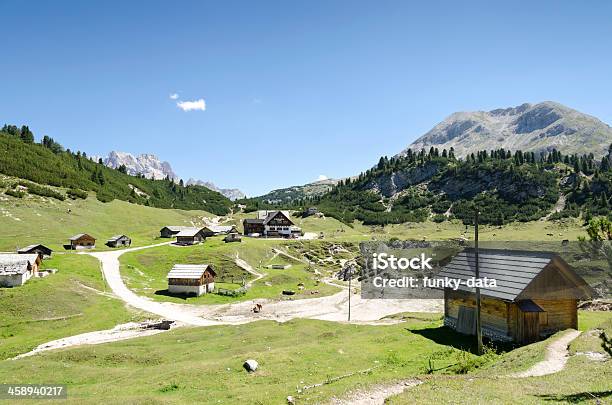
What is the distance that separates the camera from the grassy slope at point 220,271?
8762 centimetres

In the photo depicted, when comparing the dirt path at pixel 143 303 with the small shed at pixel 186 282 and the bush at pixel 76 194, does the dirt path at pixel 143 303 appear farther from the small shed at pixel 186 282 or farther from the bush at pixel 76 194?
the bush at pixel 76 194

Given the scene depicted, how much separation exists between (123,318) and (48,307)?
11.8 m

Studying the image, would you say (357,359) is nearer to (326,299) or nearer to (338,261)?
(326,299)

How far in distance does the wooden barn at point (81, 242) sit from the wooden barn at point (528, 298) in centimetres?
11114

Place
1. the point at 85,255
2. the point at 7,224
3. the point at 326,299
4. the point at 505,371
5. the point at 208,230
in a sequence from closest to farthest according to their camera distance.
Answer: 1. the point at 505,371
2. the point at 326,299
3. the point at 85,255
4. the point at 7,224
5. the point at 208,230

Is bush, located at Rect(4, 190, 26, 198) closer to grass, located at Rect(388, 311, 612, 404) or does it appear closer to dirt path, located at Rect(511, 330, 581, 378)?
grass, located at Rect(388, 311, 612, 404)

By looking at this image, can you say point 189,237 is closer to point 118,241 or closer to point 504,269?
point 118,241

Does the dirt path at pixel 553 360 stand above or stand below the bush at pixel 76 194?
below

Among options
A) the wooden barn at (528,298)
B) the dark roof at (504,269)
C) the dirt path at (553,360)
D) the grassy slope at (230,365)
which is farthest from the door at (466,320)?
the dirt path at (553,360)

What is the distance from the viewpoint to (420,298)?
90688mm

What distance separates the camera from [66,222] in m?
148

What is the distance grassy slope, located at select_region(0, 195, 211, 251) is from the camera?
420 feet

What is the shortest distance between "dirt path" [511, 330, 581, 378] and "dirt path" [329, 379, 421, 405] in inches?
265

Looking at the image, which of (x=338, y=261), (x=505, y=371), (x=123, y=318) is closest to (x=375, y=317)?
(x=123, y=318)
